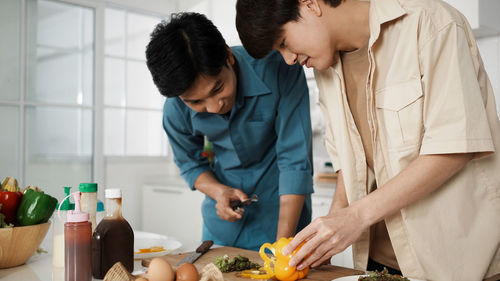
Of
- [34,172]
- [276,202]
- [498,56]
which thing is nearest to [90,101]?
[34,172]

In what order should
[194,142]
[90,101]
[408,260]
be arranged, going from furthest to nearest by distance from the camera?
[90,101]
[194,142]
[408,260]

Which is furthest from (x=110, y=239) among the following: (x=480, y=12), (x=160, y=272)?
(x=480, y=12)

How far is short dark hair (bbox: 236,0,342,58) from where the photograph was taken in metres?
1.13

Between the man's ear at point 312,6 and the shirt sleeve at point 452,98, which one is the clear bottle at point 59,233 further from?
the shirt sleeve at point 452,98

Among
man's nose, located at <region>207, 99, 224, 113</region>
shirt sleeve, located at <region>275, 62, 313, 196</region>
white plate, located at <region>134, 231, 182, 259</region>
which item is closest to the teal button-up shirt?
shirt sleeve, located at <region>275, 62, 313, 196</region>

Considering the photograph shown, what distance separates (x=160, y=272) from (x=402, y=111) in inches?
26.7

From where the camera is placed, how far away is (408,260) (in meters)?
1.19

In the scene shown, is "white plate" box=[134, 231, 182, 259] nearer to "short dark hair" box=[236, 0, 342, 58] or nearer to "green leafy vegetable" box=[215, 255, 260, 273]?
"green leafy vegetable" box=[215, 255, 260, 273]

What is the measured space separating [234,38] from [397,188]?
9.73 feet

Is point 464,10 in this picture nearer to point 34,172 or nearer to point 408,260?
point 408,260

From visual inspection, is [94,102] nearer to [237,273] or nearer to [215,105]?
[215,105]

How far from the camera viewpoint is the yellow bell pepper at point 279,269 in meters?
1.06

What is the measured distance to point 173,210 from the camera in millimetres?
4031

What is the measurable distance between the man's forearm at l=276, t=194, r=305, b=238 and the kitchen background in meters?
1.48
